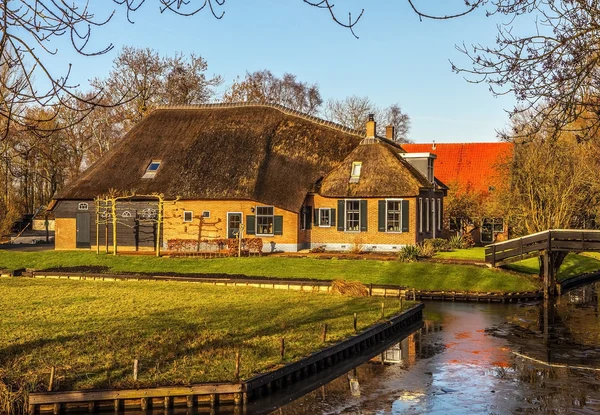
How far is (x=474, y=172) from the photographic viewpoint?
157 ft

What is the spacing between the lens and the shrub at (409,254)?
3011 centimetres

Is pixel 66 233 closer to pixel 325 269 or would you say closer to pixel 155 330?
pixel 325 269

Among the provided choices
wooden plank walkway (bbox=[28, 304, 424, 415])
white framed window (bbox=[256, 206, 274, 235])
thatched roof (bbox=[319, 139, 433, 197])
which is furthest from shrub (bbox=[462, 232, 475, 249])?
wooden plank walkway (bbox=[28, 304, 424, 415])

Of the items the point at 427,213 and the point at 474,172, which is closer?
the point at 427,213

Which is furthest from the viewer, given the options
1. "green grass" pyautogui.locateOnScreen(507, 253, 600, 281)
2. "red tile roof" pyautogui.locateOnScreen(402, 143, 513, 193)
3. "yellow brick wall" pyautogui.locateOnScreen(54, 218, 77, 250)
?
"red tile roof" pyautogui.locateOnScreen(402, 143, 513, 193)

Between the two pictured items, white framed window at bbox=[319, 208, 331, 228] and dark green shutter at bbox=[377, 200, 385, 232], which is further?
white framed window at bbox=[319, 208, 331, 228]

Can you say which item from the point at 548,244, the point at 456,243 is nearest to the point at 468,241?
the point at 456,243

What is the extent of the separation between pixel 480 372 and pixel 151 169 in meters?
25.6

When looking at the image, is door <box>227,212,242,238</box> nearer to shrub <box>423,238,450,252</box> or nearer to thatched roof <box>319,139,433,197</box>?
thatched roof <box>319,139,433,197</box>

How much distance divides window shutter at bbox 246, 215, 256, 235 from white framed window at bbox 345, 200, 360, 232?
4450mm

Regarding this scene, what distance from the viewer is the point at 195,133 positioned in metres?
39.0

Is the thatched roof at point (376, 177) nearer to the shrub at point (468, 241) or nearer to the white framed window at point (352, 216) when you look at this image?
the white framed window at point (352, 216)

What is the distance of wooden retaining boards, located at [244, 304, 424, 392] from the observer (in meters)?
12.5

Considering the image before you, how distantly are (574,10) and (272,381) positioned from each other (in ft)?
26.4
